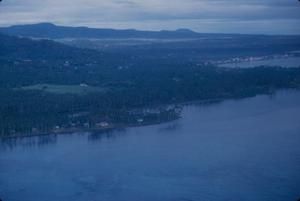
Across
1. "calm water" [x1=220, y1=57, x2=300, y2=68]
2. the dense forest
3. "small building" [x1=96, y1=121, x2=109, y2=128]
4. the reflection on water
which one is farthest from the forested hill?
the reflection on water

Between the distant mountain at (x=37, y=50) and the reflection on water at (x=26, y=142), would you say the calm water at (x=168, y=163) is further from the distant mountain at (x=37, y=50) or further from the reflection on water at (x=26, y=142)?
the distant mountain at (x=37, y=50)

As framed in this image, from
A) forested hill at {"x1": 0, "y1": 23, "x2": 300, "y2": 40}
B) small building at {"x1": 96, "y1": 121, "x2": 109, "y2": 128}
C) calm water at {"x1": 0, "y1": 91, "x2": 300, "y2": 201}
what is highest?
forested hill at {"x1": 0, "y1": 23, "x2": 300, "y2": 40}

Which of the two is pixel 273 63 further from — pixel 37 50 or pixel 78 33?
pixel 78 33

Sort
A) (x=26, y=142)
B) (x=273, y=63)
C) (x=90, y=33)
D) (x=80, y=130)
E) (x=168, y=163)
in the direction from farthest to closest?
1. (x=90, y=33)
2. (x=273, y=63)
3. (x=80, y=130)
4. (x=26, y=142)
5. (x=168, y=163)

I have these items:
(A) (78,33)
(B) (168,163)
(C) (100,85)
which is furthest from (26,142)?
(A) (78,33)

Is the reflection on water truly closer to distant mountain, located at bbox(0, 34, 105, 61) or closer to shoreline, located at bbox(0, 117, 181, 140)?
shoreline, located at bbox(0, 117, 181, 140)
